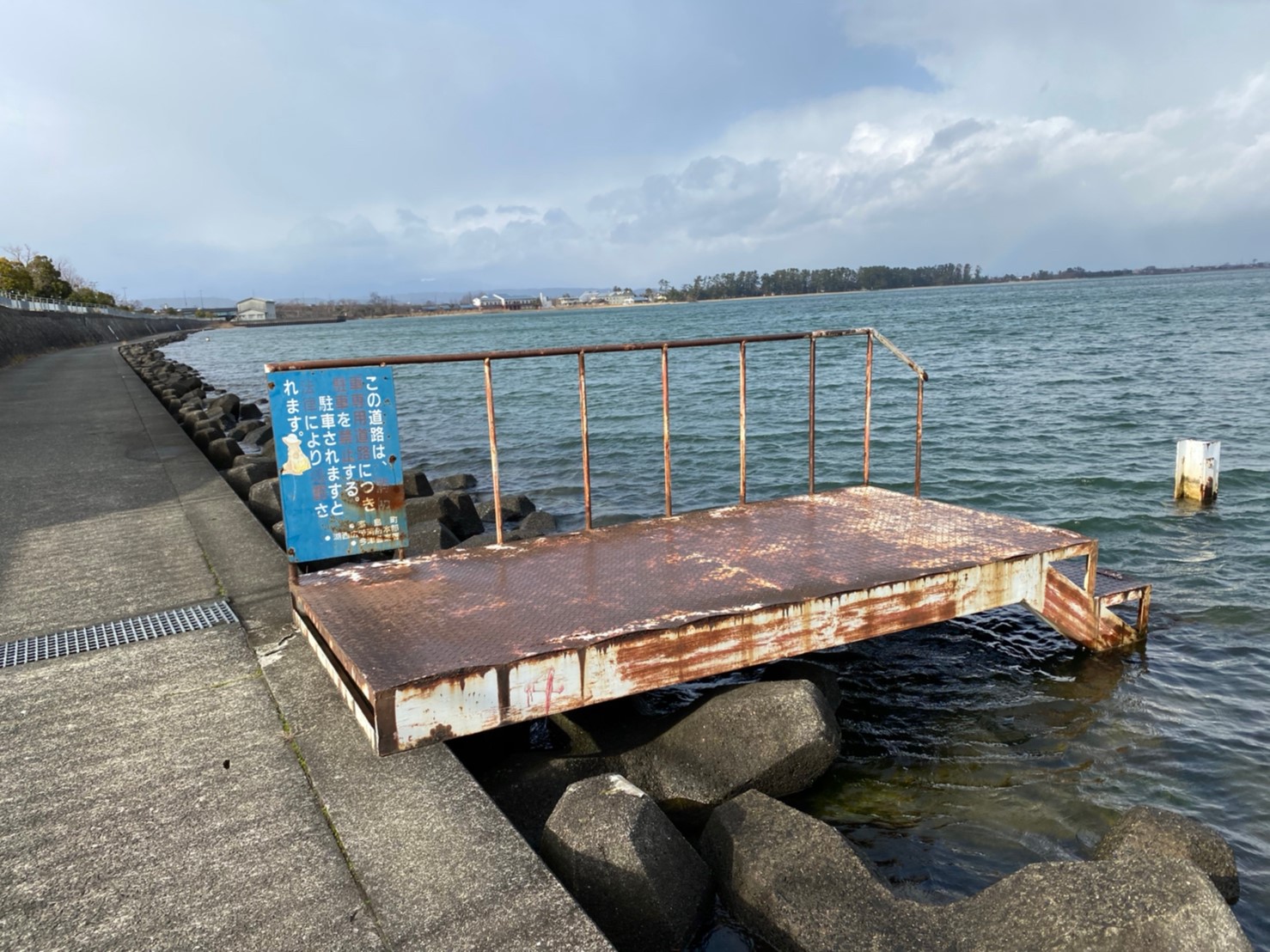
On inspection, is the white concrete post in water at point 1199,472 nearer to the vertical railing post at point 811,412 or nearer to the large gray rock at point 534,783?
the vertical railing post at point 811,412

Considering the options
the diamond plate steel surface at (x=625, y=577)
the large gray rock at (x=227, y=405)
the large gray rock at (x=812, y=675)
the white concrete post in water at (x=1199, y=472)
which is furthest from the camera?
the large gray rock at (x=227, y=405)

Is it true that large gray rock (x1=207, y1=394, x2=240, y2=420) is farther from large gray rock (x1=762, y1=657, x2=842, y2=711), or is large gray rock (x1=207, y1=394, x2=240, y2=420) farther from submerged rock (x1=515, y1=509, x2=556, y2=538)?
large gray rock (x1=762, y1=657, x2=842, y2=711)

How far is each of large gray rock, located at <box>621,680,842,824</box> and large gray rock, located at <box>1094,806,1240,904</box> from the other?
4.19 feet

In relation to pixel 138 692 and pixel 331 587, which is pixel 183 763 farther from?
pixel 331 587

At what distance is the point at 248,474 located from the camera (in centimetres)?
993

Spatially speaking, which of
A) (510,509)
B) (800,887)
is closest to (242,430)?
(510,509)

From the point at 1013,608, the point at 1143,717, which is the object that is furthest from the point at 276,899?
the point at 1013,608

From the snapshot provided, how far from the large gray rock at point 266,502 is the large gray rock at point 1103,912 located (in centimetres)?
711

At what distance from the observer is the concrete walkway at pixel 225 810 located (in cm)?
267

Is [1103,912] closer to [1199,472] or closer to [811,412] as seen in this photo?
[811,412]

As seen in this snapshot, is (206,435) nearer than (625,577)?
No

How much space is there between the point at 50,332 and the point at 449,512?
112 ft

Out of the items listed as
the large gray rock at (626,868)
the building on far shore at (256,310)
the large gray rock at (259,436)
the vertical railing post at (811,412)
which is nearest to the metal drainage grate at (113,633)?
the large gray rock at (626,868)

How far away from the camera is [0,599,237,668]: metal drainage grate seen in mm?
4694
